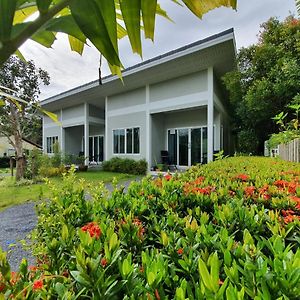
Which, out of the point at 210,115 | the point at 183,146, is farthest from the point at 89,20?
the point at 183,146

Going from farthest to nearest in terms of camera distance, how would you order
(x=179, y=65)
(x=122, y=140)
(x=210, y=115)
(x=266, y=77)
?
(x=122, y=140) < (x=266, y=77) < (x=179, y=65) < (x=210, y=115)

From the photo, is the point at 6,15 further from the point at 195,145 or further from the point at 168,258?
the point at 195,145

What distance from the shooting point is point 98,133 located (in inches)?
875

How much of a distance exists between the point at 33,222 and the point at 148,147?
9.48 metres

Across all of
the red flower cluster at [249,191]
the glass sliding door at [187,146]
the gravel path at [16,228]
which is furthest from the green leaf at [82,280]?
the glass sliding door at [187,146]

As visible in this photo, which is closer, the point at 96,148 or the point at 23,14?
the point at 23,14

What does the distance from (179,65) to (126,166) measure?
6.36 metres

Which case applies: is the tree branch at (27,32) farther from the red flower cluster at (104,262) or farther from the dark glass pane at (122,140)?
the dark glass pane at (122,140)

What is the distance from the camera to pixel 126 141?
16.1m

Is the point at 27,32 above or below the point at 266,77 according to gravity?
below

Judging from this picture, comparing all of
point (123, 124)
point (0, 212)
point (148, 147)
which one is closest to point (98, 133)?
point (123, 124)

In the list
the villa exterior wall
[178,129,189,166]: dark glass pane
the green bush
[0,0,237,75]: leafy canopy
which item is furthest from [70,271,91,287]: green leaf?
the villa exterior wall

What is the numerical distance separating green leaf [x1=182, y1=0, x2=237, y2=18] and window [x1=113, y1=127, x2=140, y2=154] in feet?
48.1

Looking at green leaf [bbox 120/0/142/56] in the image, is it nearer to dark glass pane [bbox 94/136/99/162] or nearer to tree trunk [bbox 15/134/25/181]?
tree trunk [bbox 15/134/25/181]
